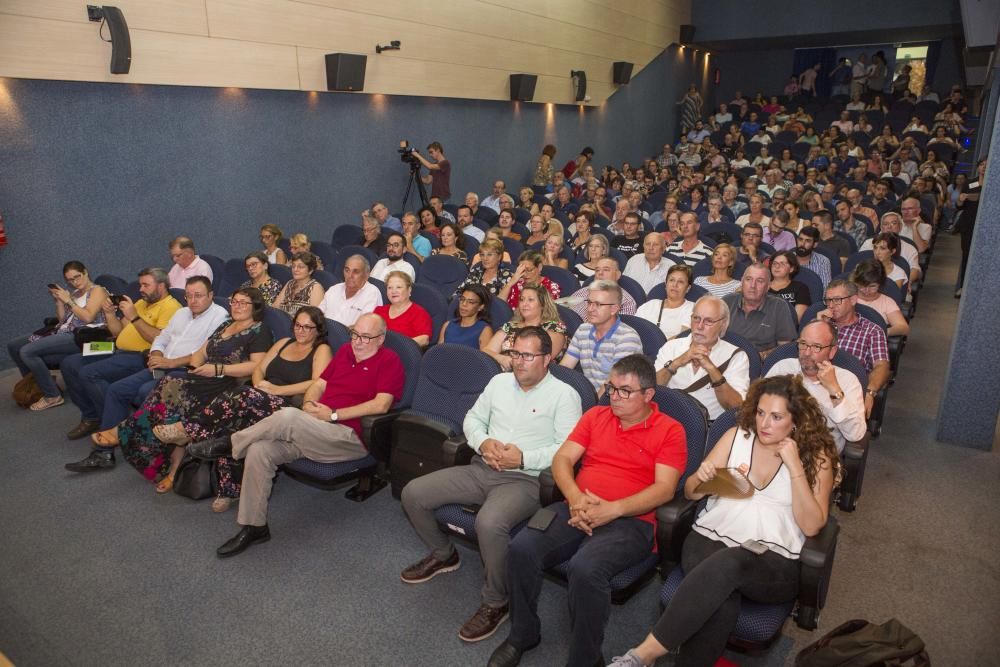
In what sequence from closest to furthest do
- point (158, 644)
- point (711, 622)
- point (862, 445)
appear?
point (711, 622), point (158, 644), point (862, 445)

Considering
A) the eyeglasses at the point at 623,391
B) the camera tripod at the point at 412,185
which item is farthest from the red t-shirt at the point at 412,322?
the camera tripod at the point at 412,185

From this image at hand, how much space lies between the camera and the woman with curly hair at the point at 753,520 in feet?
7.27

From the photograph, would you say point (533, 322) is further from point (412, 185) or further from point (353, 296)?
point (412, 185)

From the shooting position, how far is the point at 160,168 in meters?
7.04

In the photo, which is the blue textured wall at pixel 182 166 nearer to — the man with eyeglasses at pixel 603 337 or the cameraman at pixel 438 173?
the cameraman at pixel 438 173

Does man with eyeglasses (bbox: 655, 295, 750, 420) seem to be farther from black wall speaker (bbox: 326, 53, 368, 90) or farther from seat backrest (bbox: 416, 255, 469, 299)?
black wall speaker (bbox: 326, 53, 368, 90)

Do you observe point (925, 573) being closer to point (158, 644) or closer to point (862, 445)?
point (862, 445)

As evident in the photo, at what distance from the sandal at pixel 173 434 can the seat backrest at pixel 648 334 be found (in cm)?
250

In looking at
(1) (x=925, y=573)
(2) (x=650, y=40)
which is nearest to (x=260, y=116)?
(1) (x=925, y=573)

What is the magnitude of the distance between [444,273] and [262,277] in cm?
146

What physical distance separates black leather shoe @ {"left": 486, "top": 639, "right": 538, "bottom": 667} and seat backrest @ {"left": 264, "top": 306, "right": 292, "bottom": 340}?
2.42m

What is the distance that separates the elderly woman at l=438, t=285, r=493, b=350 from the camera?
4.15 m

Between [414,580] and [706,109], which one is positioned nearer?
[414,580]

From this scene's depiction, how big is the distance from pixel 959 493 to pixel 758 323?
136 centimetres
